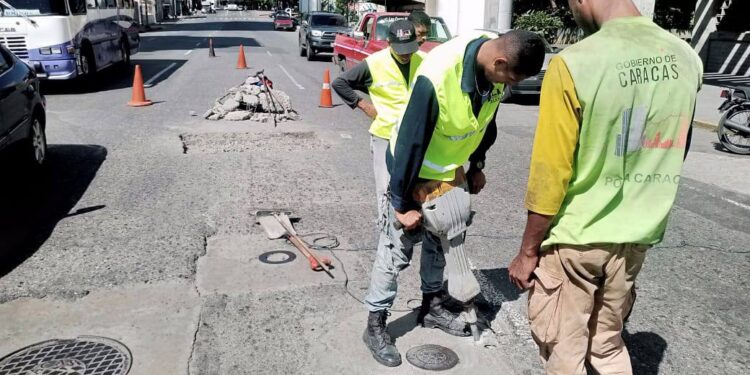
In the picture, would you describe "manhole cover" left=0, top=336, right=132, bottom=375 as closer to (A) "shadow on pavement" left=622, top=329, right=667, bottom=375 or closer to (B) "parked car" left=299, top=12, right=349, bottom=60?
(A) "shadow on pavement" left=622, top=329, right=667, bottom=375

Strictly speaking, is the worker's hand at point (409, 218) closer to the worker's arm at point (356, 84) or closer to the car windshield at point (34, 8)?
the worker's arm at point (356, 84)

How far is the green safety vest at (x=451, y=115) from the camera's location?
2693 millimetres

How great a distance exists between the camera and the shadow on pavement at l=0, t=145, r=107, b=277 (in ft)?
16.3

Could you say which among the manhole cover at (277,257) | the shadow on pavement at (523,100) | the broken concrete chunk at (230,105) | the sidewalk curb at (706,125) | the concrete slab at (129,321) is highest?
the broken concrete chunk at (230,105)

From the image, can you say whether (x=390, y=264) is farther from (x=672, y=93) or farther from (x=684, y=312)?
(x=684, y=312)

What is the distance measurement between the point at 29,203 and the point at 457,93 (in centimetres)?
505

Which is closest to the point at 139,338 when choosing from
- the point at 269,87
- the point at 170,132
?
the point at 170,132

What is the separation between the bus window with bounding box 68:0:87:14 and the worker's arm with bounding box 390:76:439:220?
13.1 metres

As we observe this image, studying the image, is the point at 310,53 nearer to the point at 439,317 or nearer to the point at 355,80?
the point at 355,80

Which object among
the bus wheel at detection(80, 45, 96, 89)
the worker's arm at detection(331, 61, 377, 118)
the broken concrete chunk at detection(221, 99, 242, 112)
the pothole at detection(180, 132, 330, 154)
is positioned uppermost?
the worker's arm at detection(331, 61, 377, 118)

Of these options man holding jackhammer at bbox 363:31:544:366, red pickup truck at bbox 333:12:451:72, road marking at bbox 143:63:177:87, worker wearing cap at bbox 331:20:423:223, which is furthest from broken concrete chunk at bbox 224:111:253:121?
man holding jackhammer at bbox 363:31:544:366

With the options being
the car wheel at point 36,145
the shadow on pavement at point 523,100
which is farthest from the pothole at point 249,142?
Answer: the shadow on pavement at point 523,100

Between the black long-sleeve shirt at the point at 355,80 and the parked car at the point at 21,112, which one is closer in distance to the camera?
the black long-sleeve shirt at the point at 355,80

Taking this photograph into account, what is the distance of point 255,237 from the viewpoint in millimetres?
5188
